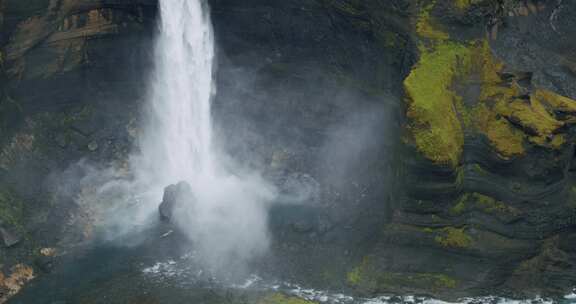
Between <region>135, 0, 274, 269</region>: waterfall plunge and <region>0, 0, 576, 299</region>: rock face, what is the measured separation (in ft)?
4.18

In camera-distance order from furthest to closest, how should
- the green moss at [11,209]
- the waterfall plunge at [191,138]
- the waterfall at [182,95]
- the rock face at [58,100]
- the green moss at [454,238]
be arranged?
the waterfall at [182,95] → the waterfall plunge at [191,138] → the rock face at [58,100] → the green moss at [11,209] → the green moss at [454,238]

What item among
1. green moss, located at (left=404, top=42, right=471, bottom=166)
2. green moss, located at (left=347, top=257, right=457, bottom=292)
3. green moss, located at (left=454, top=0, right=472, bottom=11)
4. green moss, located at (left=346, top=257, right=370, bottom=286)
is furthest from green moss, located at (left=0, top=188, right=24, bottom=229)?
green moss, located at (left=454, top=0, right=472, bottom=11)

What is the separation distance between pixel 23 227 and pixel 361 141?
940 inches

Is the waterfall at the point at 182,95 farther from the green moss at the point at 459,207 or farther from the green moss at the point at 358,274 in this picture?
the green moss at the point at 459,207

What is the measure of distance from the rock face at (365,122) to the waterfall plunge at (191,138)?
127 centimetres

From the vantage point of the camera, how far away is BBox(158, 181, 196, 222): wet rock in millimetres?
42000

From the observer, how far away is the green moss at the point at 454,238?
35.1 metres

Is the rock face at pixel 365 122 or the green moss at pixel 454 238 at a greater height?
the rock face at pixel 365 122

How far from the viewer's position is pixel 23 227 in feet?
130

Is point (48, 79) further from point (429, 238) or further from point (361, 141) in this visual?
point (429, 238)

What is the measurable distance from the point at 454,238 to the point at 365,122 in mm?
12302

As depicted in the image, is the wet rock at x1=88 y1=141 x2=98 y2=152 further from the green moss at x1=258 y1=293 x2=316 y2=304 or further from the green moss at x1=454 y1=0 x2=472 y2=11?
the green moss at x1=454 y1=0 x2=472 y2=11

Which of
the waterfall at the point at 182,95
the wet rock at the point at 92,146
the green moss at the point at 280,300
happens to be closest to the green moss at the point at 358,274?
the green moss at the point at 280,300

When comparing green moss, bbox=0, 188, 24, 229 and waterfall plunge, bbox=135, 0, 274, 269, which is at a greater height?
waterfall plunge, bbox=135, 0, 274, 269
